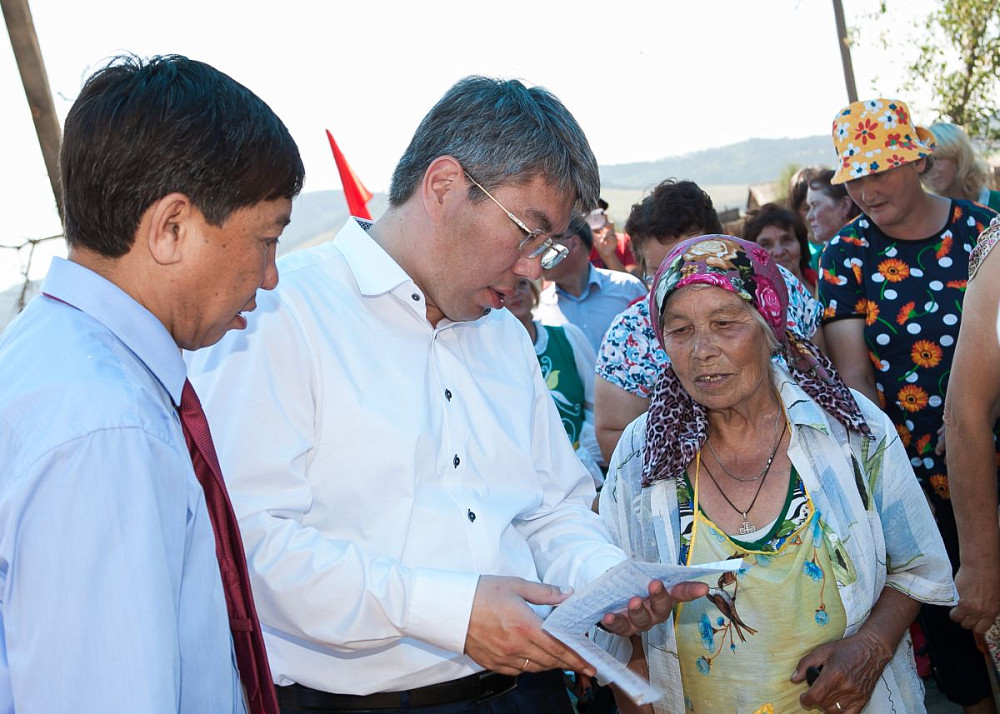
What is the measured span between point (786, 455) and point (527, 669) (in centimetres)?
128

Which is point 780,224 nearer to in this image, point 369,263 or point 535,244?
point 535,244

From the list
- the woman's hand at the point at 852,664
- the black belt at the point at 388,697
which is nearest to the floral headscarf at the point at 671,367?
the woman's hand at the point at 852,664

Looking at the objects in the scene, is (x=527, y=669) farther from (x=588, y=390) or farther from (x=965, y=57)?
(x=965, y=57)

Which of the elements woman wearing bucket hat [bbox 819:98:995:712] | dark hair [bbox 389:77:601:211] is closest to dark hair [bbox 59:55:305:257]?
dark hair [bbox 389:77:601:211]

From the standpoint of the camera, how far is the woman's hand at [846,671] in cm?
266

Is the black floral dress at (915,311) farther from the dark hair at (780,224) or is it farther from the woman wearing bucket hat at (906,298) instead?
the dark hair at (780,224)

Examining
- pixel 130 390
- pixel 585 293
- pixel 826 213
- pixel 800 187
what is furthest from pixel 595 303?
pixel 130 390

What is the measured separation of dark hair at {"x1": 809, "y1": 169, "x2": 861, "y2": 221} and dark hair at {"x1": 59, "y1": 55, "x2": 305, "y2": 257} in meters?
5.35

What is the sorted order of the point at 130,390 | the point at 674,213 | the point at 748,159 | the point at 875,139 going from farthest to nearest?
the point at 748,159, the point at 875,139, the point at 674,213, the point at 130,390

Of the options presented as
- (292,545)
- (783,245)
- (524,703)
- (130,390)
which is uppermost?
(130,390)

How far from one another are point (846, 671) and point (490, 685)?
3.41ft

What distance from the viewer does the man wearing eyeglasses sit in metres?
2.00

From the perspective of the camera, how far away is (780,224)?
5.77 meters

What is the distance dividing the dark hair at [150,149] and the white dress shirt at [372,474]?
66 cm
